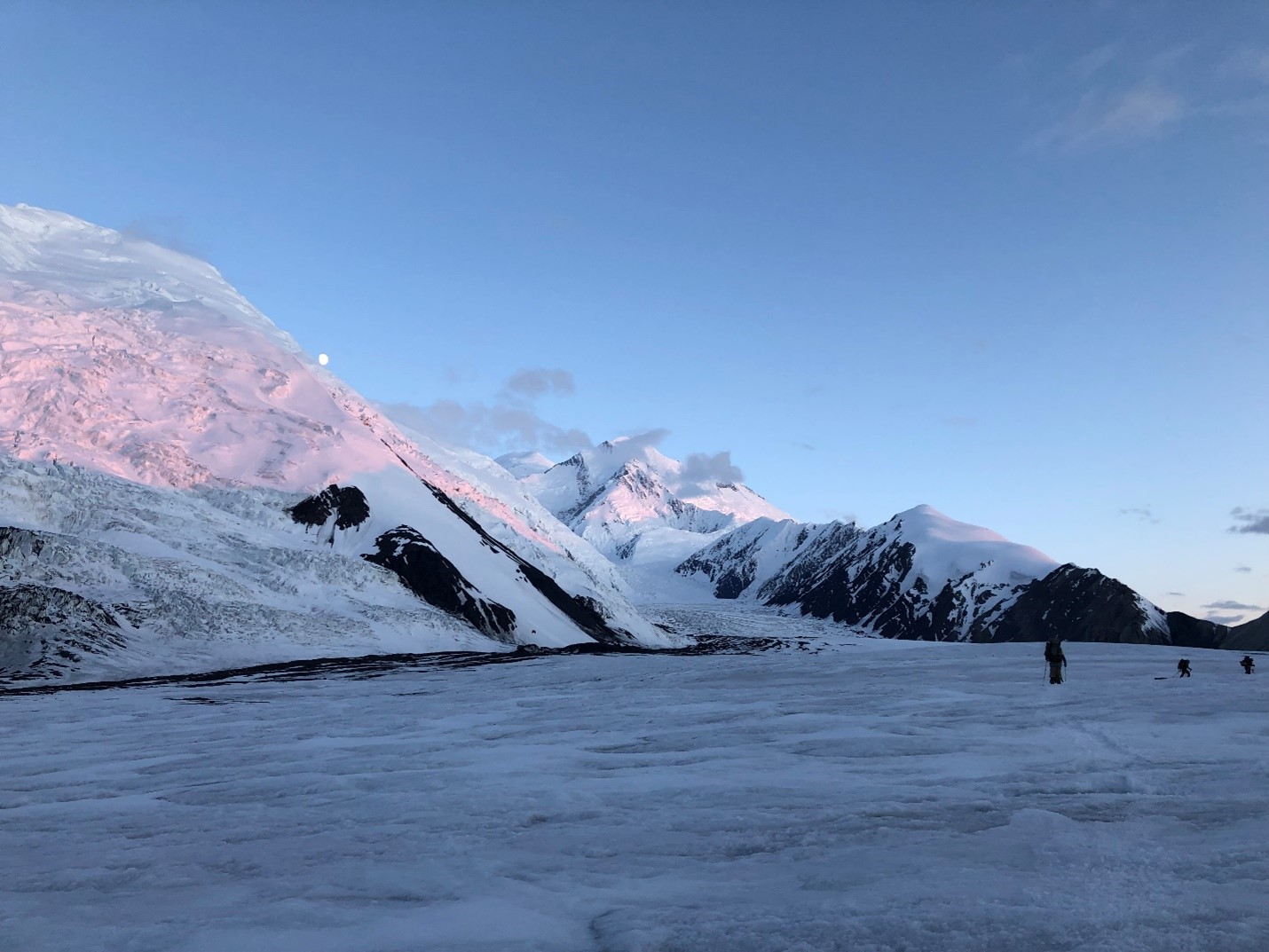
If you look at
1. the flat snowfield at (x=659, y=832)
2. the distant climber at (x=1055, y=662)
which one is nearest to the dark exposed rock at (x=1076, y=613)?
the distant climber at (x=1055, y=662)

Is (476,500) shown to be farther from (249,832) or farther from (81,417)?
(249,832)

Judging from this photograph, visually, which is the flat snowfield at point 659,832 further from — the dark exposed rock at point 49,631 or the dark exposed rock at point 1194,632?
the dark exposed rock at point 1194,632

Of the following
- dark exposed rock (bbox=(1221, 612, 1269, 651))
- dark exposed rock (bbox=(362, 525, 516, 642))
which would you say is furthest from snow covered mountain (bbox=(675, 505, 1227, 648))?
dark exposed rock (bbox=(362, 525, 516, 642))

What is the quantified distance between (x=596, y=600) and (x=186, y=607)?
4850cm

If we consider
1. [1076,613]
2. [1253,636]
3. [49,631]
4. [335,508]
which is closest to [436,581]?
[335,508]

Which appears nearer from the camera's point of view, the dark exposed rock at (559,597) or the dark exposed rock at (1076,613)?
the dark exposed rock at (559,597)

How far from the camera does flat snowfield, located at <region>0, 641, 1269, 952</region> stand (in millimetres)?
5777

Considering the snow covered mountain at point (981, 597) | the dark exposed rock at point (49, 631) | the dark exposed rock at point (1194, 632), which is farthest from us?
the snow covered mountain at point (981, 597)

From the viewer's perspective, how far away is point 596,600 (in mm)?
83688

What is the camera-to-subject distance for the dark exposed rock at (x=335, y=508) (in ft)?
192

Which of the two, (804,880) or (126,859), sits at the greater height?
(804,880)

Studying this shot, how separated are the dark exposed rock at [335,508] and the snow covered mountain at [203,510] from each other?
5.6 inches

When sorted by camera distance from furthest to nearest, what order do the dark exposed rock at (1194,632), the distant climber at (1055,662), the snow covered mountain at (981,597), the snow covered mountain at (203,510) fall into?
the snow covered mountain at (981,597) < the dark exposed rock at (1194,632) < the snow covered mountain at (203,510) < the distant climber at (1055,662)

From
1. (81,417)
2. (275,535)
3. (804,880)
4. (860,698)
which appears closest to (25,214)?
(81,417)
